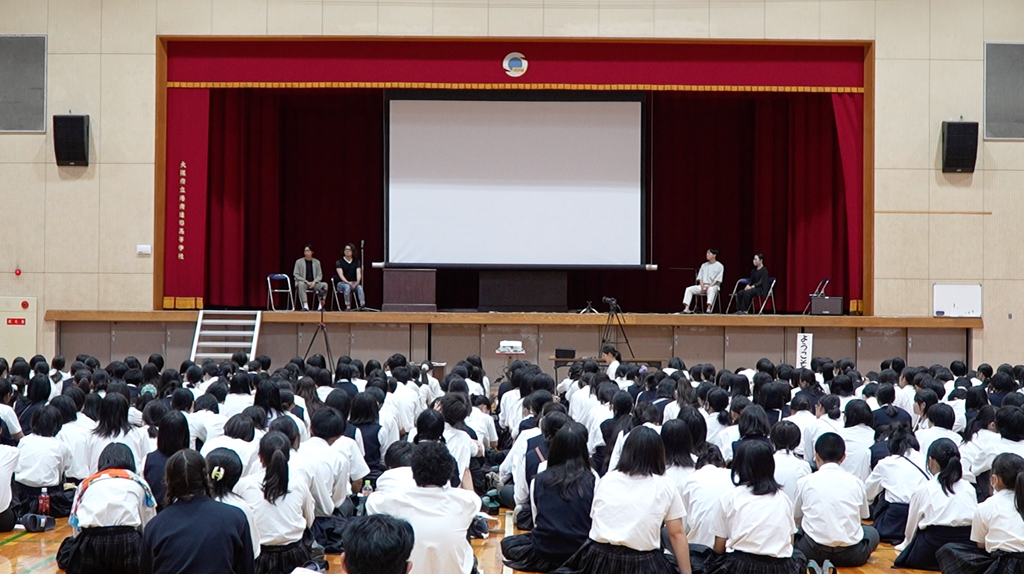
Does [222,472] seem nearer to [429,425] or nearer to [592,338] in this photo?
[429,425]

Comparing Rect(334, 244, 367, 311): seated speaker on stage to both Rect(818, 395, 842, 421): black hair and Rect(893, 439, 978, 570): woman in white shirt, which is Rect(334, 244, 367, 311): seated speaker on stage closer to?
Rect(818, 395, 842, 421): black hair

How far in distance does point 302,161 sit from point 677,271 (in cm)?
715

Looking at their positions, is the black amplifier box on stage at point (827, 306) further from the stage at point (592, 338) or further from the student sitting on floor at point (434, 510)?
the student sitting on floor at point (434, 510)

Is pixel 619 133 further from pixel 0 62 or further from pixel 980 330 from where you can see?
pixel 0 62

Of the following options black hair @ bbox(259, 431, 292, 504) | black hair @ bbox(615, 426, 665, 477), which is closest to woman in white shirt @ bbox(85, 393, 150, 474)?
black hair @ bbox(259, 431, 292, 504)

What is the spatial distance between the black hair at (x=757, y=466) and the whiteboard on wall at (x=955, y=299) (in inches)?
428

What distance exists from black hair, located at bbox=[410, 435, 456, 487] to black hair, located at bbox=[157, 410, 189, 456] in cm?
141

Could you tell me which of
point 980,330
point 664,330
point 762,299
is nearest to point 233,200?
point 664,330

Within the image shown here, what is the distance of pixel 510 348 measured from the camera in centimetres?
1311

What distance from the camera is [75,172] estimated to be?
560 inches

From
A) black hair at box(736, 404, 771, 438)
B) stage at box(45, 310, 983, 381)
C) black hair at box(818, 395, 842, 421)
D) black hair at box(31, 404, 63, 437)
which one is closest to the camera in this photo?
black hair at box(736, 404, 771, 438)

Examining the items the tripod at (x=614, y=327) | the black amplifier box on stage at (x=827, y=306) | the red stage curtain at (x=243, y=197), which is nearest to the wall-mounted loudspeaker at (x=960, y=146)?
the black amplifier box on stage at (x=827, y=306)

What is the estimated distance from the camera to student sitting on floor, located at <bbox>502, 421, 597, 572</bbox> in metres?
4.76

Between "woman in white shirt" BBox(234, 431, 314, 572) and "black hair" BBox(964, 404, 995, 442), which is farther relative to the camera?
"black hair" BBox(964, 404, 995, 442)
